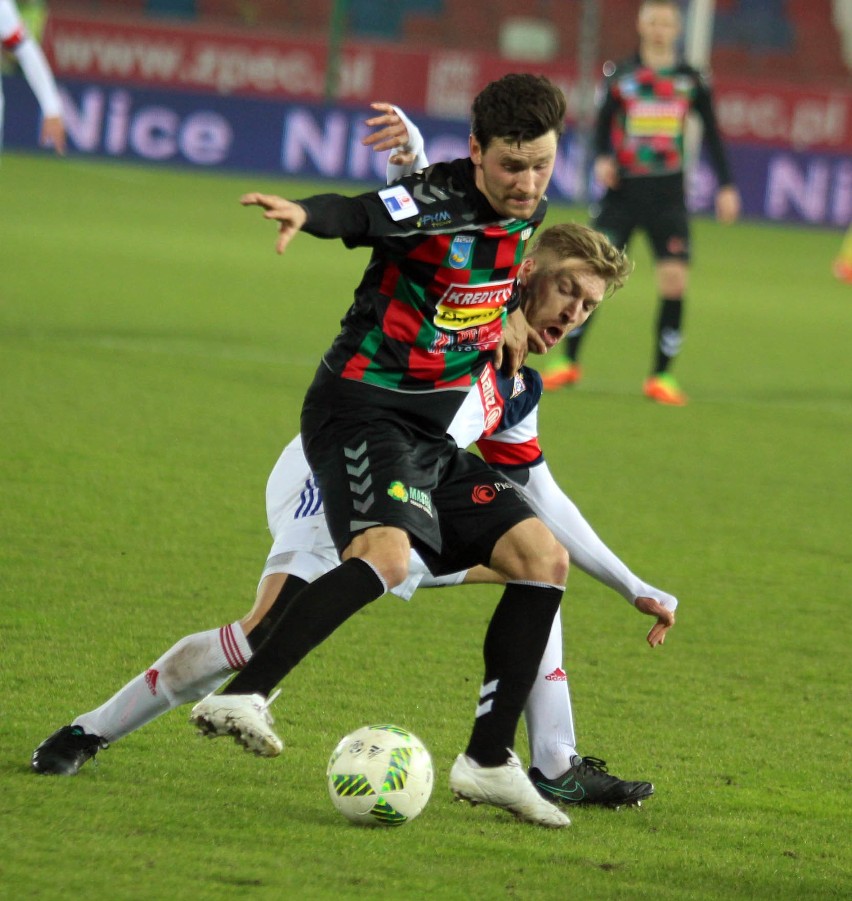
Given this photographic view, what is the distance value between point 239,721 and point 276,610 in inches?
20.8

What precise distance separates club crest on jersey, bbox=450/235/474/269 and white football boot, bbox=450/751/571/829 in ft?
3.19

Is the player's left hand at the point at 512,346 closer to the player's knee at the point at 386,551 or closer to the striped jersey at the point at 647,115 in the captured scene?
the player's knee at the point at 386,551

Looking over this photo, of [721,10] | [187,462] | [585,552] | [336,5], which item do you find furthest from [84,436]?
[721,10]

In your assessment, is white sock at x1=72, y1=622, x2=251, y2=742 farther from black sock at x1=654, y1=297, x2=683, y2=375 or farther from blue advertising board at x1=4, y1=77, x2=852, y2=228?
blue advertising board at x1=4, y1=77, x2=852, y2=228

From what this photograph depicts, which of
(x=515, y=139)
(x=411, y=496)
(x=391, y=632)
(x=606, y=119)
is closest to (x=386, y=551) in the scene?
(x=411, y=496)

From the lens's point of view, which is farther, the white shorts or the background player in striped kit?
the background player in striped kit

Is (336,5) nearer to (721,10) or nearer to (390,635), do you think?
(721,10)

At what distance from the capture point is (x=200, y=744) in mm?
3598

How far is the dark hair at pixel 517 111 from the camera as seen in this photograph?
131 inches

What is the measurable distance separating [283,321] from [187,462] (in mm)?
4640

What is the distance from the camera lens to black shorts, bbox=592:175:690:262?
30.5 ft

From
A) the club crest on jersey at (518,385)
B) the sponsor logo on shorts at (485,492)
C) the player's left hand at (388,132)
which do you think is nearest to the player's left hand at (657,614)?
the sponsor logo on shorts at (485,492)

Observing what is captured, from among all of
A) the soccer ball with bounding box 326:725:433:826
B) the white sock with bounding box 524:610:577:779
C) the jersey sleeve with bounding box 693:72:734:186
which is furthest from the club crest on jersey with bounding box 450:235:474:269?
the jersey sleeve with bounding box 693:72:734:186

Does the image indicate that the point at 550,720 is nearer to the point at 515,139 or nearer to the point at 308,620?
the point at 308,620
